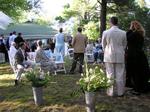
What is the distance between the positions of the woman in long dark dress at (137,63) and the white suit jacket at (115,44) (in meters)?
0.57

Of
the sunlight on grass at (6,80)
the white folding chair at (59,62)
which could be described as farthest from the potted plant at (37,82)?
the white folding chair at (59,62)

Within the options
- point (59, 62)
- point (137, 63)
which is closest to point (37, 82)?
point (137, 63)

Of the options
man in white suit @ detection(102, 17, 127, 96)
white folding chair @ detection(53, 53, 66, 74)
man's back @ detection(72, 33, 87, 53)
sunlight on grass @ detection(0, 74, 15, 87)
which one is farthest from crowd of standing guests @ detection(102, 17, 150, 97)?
white folding chair @ detection(53, 53, 66, 74)

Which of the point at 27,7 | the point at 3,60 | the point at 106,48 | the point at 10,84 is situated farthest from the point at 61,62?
the point at 27,7

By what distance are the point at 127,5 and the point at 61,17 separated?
43349 mm

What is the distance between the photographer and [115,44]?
1056 centimetres

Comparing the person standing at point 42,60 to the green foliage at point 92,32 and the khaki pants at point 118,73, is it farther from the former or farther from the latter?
the green foliage at point 92,32

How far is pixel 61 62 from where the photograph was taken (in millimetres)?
17125

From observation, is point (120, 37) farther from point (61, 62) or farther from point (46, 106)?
point (61, 62)

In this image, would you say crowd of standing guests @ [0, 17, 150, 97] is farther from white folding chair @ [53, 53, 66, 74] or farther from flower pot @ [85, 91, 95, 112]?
white folding chair @ [53, 53, 66, 74]

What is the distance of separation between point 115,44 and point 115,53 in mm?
223

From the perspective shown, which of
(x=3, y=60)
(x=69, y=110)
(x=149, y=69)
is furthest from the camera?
(x=3, y=60)

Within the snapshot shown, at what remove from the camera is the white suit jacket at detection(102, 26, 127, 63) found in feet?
34.6

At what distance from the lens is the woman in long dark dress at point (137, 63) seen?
1112cm
